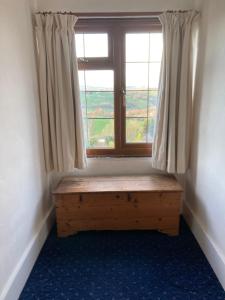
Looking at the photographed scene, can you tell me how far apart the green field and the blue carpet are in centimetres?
96

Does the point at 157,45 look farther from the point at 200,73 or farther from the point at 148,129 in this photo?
the point at 148,129

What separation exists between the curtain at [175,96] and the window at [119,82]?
20 cm

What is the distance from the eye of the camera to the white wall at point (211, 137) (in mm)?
1632

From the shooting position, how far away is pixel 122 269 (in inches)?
70.1

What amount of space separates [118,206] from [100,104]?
1.04 m

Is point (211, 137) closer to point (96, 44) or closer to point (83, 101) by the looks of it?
point (83, 101)

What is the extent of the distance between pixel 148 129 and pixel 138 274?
136cm

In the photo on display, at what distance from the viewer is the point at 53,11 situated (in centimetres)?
205

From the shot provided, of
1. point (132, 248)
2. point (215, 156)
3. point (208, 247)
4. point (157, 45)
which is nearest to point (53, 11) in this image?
point (157, 45)

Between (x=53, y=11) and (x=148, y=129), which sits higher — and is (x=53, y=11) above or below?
above

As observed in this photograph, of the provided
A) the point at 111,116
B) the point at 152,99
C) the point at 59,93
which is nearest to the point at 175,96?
the point at 152,99

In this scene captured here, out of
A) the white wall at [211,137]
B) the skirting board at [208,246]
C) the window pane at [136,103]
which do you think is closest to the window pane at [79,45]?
the window pane at [136,103]

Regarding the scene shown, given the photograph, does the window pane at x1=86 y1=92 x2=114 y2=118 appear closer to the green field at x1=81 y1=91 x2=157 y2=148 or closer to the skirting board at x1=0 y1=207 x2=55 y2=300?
the green field at x1=81 y1=91 x2=157 y2=148

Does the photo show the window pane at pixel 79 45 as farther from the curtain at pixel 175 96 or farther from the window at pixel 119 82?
the curtain at pixel 175 96
